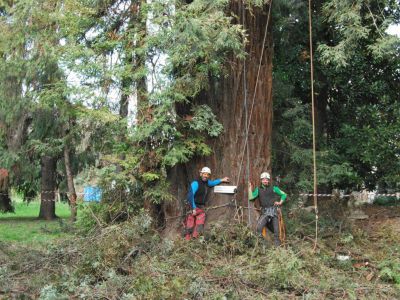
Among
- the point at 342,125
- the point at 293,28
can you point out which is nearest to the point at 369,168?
the point at 342,125

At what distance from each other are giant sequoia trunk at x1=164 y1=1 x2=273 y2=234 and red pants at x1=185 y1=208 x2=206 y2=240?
0.64ft

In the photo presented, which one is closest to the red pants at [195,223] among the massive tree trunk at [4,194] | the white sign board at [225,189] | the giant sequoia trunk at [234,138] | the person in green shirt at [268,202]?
the giant sequoia trunk at [234,138]

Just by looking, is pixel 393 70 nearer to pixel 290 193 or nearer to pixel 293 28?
pixel 293 28

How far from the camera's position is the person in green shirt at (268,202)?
30.3 feet

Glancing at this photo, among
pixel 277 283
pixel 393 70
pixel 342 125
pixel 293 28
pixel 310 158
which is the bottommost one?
pixel 277 283

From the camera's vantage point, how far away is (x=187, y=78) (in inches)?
348

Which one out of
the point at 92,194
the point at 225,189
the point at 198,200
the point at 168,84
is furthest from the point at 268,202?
the point at 92,194

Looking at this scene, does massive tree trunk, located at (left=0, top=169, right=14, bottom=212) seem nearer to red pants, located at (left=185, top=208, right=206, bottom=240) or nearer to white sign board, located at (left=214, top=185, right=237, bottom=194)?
red pants, located at (left=185, top=208, right=206, bottom=240)

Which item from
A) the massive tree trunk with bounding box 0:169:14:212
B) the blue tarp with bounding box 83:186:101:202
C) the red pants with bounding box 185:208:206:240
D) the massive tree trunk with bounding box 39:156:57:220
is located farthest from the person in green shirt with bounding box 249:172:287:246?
the massive tree trunk with bounding box 39:156:57:220

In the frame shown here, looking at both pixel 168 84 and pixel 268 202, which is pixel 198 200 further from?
pixel 168 84

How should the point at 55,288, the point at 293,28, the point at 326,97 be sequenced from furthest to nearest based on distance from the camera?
1. the point at 326,97
2. the point at 293,28
3. the point at 55,288

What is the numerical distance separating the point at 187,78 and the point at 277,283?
3.50 meters

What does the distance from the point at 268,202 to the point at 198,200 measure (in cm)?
118

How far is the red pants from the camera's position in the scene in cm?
921
